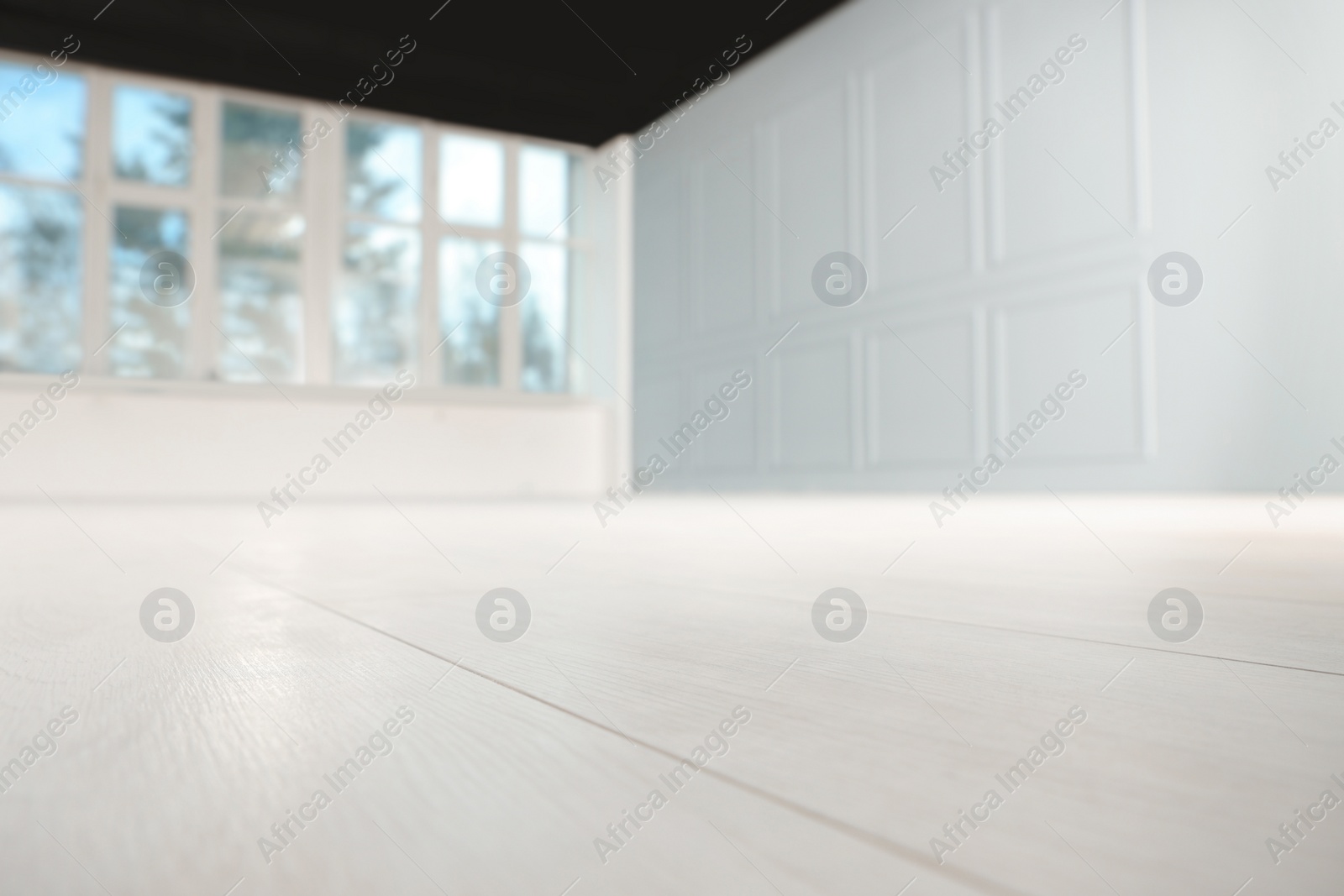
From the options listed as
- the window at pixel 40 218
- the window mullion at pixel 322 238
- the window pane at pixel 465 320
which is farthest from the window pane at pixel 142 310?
the window pane at pixel 465 320

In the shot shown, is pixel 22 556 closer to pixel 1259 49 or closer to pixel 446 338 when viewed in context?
pixel 1259 49

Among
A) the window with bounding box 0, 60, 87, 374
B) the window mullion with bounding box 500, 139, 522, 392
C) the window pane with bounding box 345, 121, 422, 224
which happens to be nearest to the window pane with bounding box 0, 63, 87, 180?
the window with bounding box 0, 60, 87, 374

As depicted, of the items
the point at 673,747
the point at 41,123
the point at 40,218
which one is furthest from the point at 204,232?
the point at 673,747

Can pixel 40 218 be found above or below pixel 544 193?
below

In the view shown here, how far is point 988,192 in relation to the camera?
5.89 meters

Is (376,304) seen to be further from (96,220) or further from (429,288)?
(96,220)

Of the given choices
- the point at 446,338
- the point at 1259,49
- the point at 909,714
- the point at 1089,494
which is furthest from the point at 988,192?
the point at 909,714

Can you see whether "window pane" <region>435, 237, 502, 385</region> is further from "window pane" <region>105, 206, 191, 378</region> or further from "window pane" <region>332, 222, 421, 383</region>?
"window pane" <region>105, 206, 191, 378</region>

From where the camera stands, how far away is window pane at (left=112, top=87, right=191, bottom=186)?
22.9 ft

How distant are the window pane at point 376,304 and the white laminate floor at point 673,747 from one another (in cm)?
684

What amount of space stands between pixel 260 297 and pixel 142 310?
0.80 m

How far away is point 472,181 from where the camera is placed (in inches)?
316

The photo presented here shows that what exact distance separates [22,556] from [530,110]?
267 inches

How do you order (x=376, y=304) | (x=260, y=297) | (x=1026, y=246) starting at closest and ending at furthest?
(x=1026, y=246) → (x=260, y=297) → (x=376, y=304)
